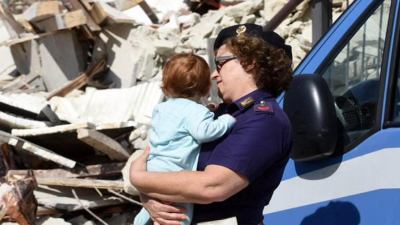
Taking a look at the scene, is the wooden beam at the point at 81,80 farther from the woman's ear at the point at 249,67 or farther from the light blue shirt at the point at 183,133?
the woman's ear at the point at 249,67

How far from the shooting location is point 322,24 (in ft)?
15.3

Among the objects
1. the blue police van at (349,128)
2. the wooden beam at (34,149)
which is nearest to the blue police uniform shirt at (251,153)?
the blue police van at (349,128)

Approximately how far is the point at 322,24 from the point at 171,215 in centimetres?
304

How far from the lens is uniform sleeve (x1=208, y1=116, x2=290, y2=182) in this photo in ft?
6.08

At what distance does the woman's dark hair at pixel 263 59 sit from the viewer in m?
1.96

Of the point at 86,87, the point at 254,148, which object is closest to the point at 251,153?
the point at 254,148

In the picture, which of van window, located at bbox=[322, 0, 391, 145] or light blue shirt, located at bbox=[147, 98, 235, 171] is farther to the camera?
van window, located at bbox=[322, 0, 391, 145]

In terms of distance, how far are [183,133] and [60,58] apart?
25.4ft

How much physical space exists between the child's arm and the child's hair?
0.31ft

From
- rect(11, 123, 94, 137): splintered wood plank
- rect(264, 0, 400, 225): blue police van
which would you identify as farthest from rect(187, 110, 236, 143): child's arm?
rect(11, 123, 94, 137): splintered wood plank

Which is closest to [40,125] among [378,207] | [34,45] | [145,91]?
[145,91]

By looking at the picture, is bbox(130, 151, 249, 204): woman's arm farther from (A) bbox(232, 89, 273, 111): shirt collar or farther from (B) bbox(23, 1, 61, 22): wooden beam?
(B) bbox(23, 1, 61, 22): wooden beam

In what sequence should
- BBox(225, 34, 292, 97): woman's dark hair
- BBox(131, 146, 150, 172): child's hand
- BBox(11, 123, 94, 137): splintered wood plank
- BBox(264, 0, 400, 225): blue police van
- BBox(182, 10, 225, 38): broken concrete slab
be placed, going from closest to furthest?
BBox(225, 34, 292, 97): woman's dark hair, BBox(131, 146, 150, 172): child's hand, BBox(264, 0, 400, 225): blue police van, BBox(11, 123, 94, 137): splintered wood plank, BBox(182, 10, 225, 38): broken concrete slab

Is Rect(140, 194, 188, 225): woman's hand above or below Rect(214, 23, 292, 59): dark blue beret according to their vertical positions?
below
